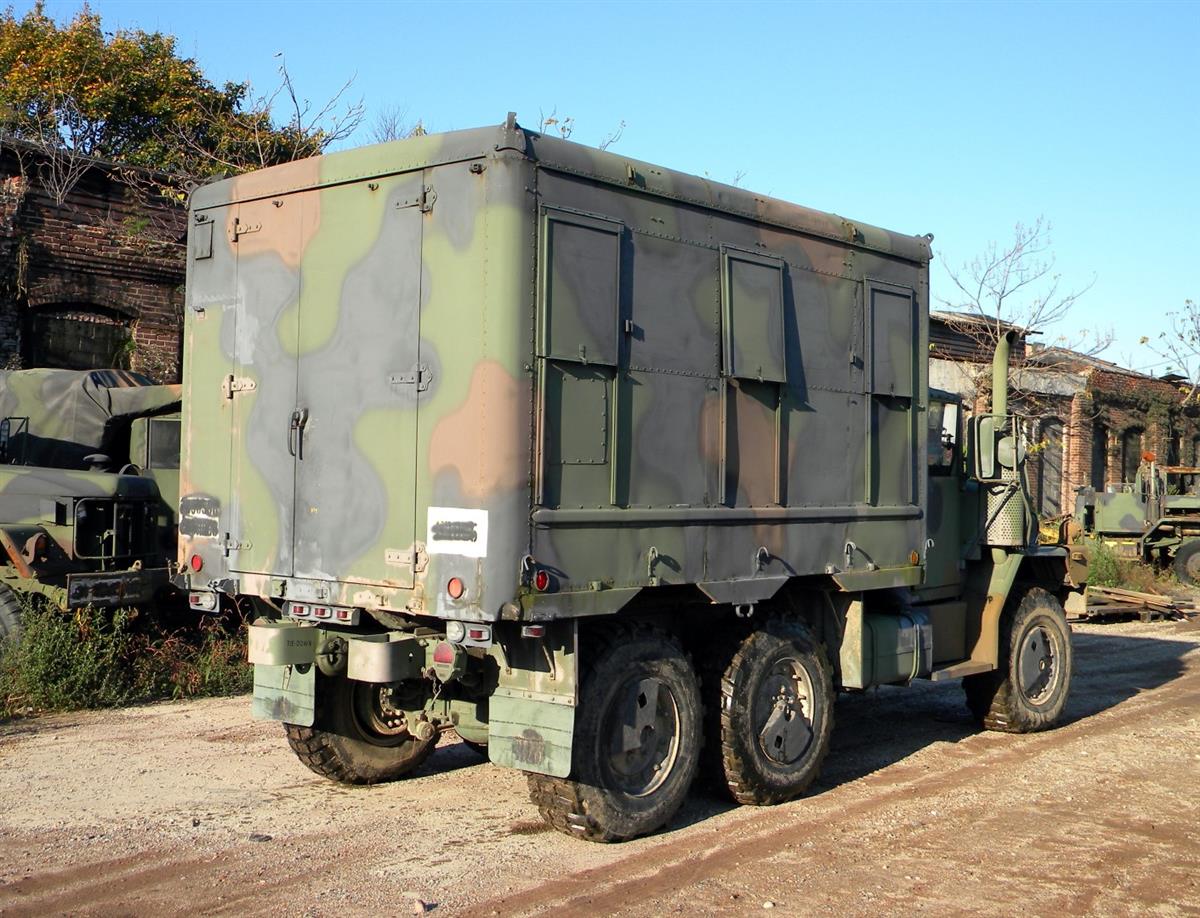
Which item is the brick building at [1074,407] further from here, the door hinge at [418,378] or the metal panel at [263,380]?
the door hinge at [418,378]

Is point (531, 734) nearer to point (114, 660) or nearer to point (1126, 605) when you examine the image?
point (114, 660)

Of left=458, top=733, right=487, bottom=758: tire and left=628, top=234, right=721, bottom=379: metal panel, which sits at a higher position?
left=628, top=234, right=721, bottom=379: metal panel

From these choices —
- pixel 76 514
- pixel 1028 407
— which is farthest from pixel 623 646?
pixel 1028 407

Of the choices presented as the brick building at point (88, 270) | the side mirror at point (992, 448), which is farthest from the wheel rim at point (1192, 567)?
the brick building at point (88, 270)

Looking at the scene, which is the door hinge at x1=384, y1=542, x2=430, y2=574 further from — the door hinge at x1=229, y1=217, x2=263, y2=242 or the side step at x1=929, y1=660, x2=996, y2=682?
the side step at x1=929, y1=660, x2=996, y2=682

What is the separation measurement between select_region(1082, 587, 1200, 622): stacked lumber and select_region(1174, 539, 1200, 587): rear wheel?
4.88 metres

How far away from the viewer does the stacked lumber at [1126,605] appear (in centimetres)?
1733

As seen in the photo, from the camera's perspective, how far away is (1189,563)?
23031 millimetres

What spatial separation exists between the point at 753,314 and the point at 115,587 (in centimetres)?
554

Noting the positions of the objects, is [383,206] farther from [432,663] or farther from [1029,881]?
[1029,881]

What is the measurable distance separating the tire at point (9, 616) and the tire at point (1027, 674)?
710cm

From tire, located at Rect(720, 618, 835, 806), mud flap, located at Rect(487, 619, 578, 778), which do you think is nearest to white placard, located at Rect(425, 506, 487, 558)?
mud flap, located at Rect(487, 619, 578, 778)

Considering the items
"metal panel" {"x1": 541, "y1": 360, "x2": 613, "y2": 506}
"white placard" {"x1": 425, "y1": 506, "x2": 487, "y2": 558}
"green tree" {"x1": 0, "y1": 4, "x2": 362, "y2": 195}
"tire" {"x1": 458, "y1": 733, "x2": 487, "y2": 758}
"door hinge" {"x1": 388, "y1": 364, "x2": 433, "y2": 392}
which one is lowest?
"tire" {"x1": 458, "y1": 733, "x2": 487, "y2": 758}

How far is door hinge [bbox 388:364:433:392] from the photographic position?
614 cm
